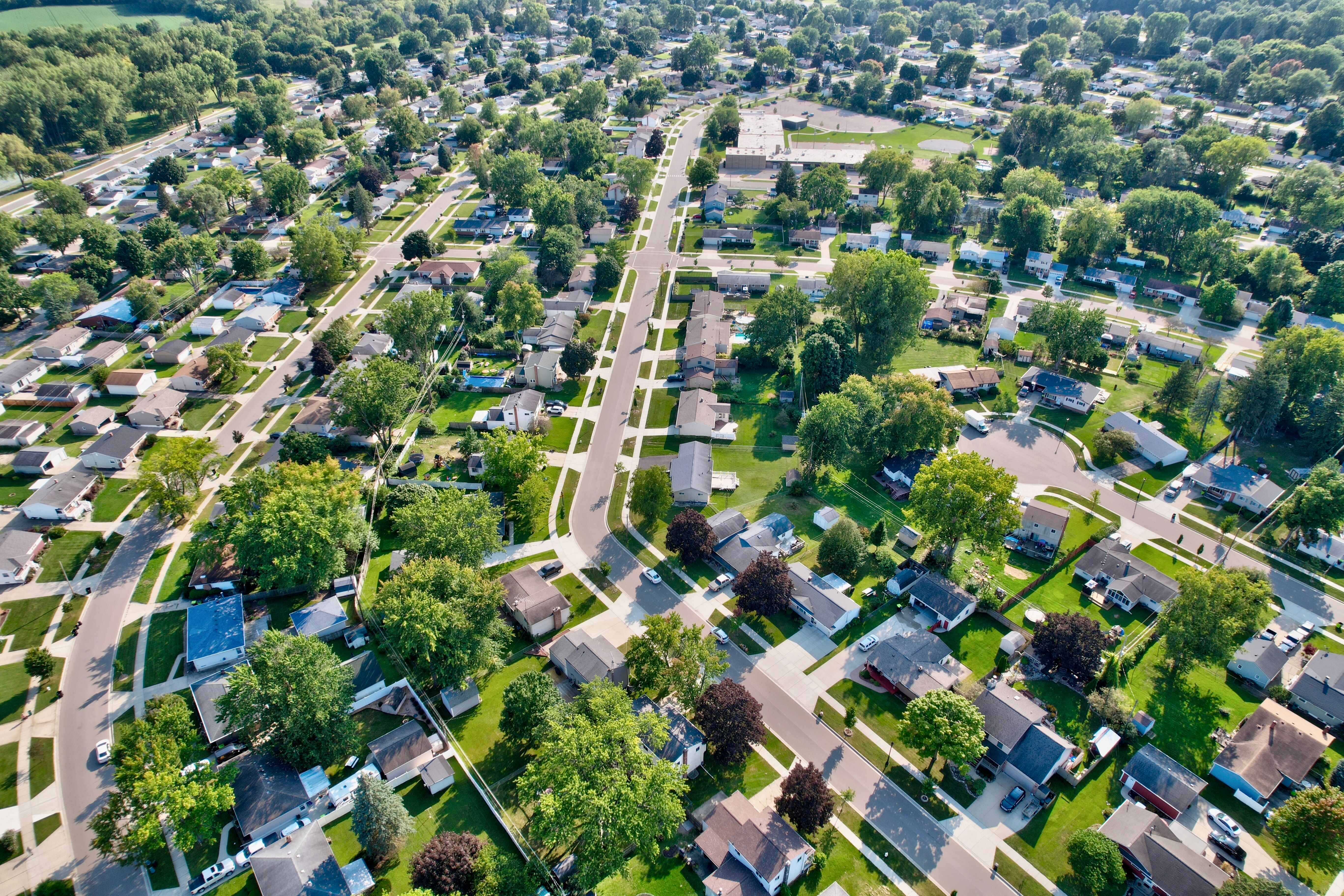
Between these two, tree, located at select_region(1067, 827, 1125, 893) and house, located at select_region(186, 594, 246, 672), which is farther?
house, located at select_region(186, 594, 246, 672)

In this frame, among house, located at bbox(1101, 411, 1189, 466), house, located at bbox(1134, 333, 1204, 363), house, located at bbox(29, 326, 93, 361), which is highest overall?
house, located at bbox(1134, 333, 1204, 363)

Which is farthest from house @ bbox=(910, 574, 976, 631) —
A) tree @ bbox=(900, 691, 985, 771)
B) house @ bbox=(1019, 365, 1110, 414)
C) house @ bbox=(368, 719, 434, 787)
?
house @ bbox=(368, 719, 434, 787)

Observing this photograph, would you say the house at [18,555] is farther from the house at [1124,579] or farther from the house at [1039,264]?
the house at [1039,264]

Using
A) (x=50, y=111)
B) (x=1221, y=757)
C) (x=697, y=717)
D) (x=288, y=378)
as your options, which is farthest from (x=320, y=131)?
(x=1221, y=757)

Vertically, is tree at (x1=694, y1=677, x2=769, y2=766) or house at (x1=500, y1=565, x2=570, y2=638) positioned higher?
tree at (x1=694, y1=677, x2=769, y2=766)

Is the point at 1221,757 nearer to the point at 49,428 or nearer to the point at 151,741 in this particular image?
the point at 151,741

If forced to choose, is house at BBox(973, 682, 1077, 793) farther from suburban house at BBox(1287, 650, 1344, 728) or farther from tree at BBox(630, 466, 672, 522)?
tree at BBox(630, 466, 672, 522)
